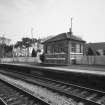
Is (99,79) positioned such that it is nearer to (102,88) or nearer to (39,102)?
(102,88)

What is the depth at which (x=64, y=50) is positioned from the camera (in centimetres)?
2434

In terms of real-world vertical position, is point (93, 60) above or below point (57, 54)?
below

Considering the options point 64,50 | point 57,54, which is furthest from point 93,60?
point 57,54

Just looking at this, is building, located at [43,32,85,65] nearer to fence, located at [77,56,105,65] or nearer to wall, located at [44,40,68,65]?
wall, located at [44,40,68,65]

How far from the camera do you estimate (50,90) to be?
807cm

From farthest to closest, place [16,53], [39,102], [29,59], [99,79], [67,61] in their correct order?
[16,53] → [29,59] → [67,61] → [99,79] → [39,102]

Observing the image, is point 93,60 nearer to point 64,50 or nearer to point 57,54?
point 64,50

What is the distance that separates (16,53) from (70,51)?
2046 inches

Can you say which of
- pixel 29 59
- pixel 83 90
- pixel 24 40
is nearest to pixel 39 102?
pixel 83 90

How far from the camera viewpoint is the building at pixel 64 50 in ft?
78.4

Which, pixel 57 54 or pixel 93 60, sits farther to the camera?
pixel 57 54

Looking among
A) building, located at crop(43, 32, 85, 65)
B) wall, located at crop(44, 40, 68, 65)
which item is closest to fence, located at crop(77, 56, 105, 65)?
building, located at crop(43, 32, 85, 65)

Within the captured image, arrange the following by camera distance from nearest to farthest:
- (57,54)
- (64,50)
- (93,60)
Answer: (64,50), (93,60), (57,54)

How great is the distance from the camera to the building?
78.4ft
